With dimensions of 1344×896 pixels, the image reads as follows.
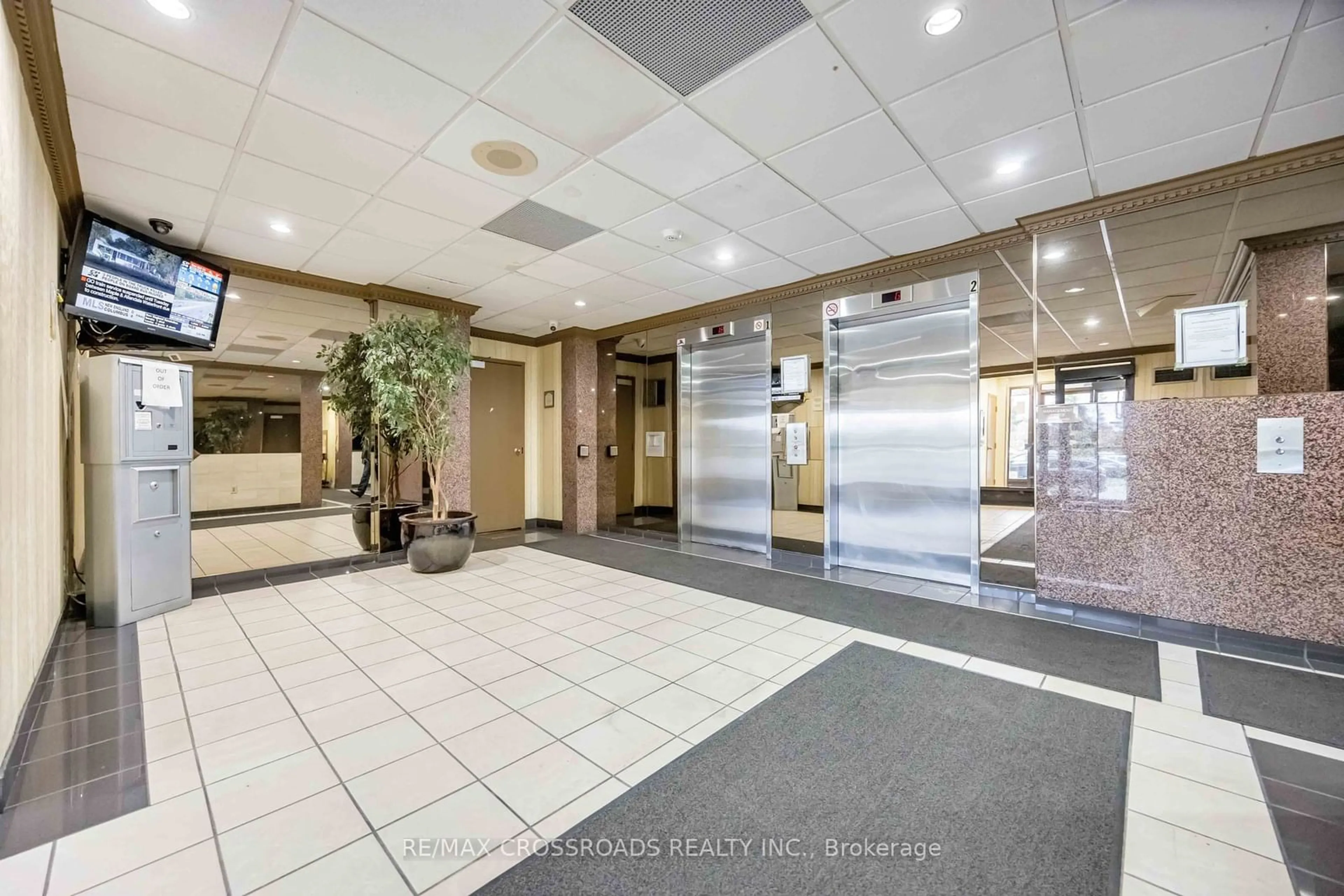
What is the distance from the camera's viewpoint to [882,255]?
4.99 m

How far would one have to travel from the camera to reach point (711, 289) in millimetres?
6043

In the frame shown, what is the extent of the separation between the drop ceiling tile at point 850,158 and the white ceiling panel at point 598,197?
38.6 inches

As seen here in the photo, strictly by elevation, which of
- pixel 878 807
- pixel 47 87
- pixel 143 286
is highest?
pixel 47 87

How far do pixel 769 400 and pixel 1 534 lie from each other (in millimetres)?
5699

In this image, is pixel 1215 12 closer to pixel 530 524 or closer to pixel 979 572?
pixel 979 572

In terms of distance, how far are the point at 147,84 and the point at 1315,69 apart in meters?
5.55

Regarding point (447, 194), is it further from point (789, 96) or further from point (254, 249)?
point (789, 96)

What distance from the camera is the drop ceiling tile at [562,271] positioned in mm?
5066

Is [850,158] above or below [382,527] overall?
above

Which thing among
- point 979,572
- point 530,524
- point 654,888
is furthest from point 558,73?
point 530,524

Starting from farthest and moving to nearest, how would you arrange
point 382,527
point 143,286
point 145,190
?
point 382,527, point 143,286, point 145,190

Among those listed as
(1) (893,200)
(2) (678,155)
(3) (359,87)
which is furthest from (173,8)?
(1) (893,200)

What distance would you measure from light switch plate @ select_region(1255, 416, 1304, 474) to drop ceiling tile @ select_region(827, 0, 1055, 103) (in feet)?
8.43

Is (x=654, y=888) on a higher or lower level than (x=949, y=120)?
lower
